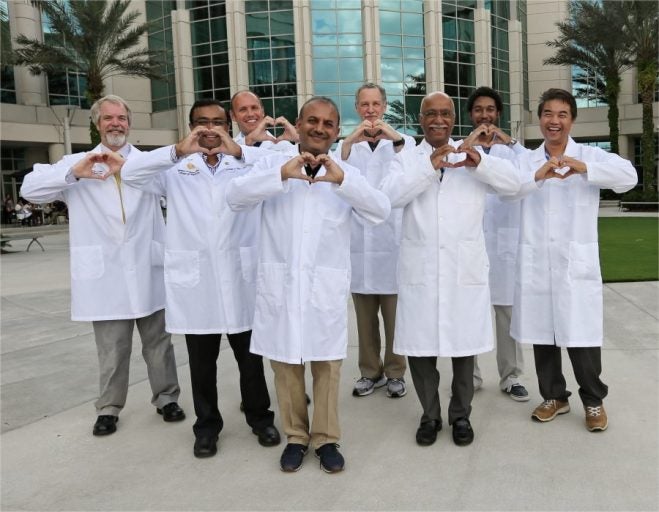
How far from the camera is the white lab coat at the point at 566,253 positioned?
3527 mm

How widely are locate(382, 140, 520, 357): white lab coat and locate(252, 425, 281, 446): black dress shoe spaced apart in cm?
91

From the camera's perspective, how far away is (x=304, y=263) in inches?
123

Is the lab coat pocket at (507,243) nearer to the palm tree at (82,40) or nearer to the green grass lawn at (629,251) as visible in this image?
the green grass lawn at (629,251)

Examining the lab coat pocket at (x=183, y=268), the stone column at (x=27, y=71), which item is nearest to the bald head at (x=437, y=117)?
the lab coat pocket at (x=183, y=268)

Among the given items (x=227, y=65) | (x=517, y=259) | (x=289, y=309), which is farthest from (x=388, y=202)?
(x=227, y=65)

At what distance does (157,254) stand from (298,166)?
1.39m

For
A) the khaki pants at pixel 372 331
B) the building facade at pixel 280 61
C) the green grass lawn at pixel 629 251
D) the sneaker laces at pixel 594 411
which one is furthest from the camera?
the building facade at pixel 280 61

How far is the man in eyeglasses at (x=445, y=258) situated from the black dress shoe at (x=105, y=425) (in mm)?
1876

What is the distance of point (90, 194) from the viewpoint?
12.1 ft

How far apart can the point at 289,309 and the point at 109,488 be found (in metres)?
1.27

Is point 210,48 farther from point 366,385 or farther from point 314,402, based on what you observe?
point 314,402

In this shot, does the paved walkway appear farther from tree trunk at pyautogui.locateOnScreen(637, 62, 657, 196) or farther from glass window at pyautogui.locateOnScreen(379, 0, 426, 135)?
glass window at pyautogui.locateOnScreen(379, 0, 426, 135)

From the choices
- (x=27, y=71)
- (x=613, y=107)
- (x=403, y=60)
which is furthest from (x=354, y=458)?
(x=27, y=71)

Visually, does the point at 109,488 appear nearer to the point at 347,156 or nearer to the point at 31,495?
the point at 31,495
